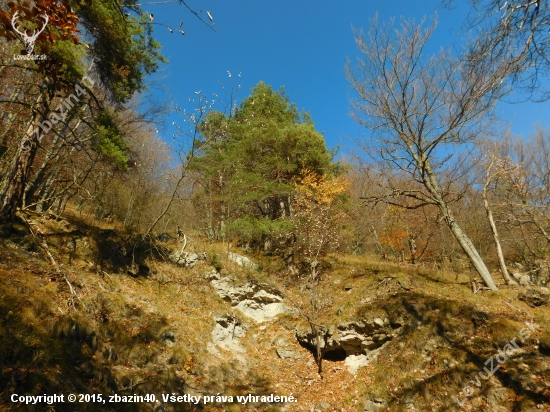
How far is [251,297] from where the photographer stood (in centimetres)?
1231

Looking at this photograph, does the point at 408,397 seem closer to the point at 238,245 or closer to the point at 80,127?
the point at 238,245

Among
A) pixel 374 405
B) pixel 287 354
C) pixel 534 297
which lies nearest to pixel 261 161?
pixel 287 354

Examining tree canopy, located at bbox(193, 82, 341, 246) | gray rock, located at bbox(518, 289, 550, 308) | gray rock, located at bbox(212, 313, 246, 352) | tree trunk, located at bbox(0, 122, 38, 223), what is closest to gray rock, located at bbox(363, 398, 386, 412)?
gray rock, located at bbox(212, 313, 246, 352)

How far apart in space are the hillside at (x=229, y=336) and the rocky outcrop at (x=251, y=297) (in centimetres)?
9

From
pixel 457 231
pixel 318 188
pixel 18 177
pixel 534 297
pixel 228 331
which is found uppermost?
pixel 318 188

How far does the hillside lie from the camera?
5328 millimetres

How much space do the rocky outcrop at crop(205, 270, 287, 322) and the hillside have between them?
0.09m

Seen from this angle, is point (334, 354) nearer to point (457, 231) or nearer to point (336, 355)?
point (336, 355)

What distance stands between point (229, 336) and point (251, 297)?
2.25m

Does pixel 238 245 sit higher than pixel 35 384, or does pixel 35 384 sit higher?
pixel 238 245

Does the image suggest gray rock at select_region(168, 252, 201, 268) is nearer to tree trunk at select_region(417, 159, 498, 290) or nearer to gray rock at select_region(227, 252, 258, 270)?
gray rock at select_region(227, 252, 258, 270)

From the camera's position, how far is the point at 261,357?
969 centimetres

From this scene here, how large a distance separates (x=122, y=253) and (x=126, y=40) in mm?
7246

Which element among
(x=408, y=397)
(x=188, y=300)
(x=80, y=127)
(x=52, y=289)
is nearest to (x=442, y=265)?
(x=408, y=397)
